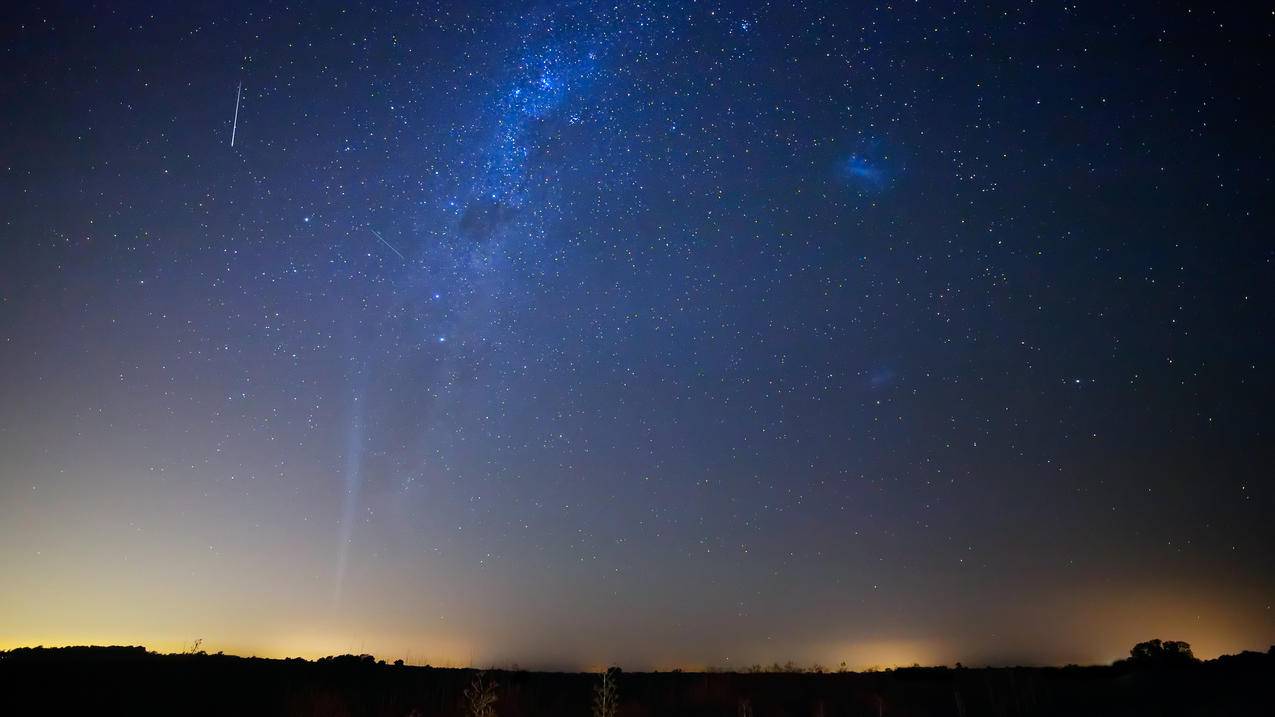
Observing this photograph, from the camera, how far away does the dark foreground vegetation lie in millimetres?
18484

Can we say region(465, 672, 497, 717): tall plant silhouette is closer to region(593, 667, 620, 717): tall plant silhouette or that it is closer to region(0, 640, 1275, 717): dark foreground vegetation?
region(0, 640, 1275, 717): dark foreground vegetation

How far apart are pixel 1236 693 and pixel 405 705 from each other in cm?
2415

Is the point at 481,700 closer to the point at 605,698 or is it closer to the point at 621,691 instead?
the point at 605,698

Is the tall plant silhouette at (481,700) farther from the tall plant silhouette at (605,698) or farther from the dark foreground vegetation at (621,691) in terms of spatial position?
the tall plant silhouette at (605,698)

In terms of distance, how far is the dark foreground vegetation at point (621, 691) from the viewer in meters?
18.5

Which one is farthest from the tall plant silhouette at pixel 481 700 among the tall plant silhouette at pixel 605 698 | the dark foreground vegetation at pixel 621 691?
the tall plant silhouette at pixel 605 698

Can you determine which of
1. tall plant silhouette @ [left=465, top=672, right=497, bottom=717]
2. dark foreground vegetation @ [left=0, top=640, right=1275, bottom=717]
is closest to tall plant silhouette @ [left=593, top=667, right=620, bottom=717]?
dark foreground vegetation @ [left=0, top=640, right=1275, bottom=717]

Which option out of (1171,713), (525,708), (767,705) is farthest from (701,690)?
(1171,713)

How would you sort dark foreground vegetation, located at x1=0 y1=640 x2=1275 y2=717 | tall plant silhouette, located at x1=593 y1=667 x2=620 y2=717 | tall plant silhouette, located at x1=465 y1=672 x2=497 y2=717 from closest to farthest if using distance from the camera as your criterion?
1. tall plant silhouette, located at x1=593 y1=667 x2=620 y2=717
2. tall plant silhouette, located at x1=465 y1=672 x2=497 y2=717
3. dark foreground vegetation, located at x1=0 y1=640 x2=1275 y2=717

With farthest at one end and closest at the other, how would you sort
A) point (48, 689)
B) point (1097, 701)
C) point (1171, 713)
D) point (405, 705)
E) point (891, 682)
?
point (891, 682), point (405, 705), point (48, 689), point (1097, 701), point (1171, 713)

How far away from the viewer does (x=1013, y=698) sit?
23.4 metres

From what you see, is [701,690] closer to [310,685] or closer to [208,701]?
[310,685]

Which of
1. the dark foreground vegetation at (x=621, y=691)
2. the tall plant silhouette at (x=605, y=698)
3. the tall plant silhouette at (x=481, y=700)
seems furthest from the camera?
the dark foreground vegetation at (x=621, y=691)

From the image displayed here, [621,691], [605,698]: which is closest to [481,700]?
[605,698]
